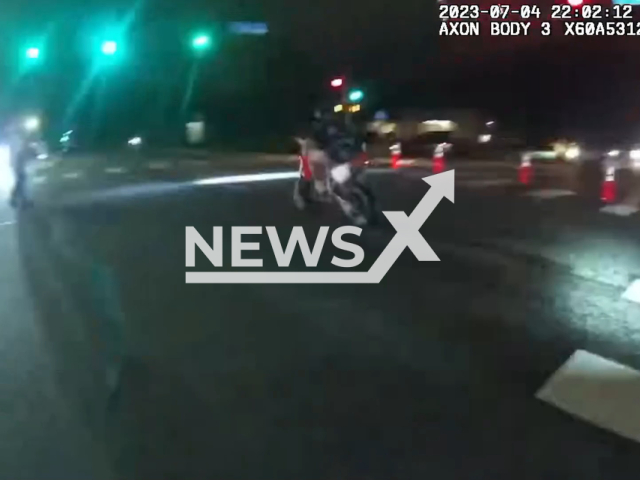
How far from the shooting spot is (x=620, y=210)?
18266 mm

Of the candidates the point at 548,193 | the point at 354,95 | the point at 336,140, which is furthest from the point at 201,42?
the point at 354,95

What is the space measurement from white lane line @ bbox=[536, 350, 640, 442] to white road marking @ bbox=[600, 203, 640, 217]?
1041 centimetres

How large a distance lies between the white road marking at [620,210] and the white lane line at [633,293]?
700 cm

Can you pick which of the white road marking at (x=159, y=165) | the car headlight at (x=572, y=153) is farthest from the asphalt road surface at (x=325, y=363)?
the car headlight at (x=572, y=153)

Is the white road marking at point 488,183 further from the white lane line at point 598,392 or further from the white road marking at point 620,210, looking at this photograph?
the white lane line at point 598,392

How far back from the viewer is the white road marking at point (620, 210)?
17.8 meters

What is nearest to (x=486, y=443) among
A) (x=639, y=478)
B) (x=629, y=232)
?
(x=639, y=478)

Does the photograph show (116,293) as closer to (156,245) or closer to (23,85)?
(156,245)

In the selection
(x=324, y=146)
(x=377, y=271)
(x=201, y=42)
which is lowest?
(x=377, y=271)

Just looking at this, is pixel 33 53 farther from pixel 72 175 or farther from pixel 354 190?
pixel 354 190

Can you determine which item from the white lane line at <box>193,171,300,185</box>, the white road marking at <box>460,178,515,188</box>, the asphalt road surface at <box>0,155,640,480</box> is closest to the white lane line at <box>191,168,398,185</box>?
the white lane line at <box>193,171,300,185</box>

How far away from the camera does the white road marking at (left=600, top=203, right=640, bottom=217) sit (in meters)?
17.8

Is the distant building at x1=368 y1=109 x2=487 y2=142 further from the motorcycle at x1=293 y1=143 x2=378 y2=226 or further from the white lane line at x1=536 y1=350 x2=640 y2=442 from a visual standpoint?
the white lane line at x1=536 y1=350 x2=640 y2=442

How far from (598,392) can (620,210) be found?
1184 centimetres
